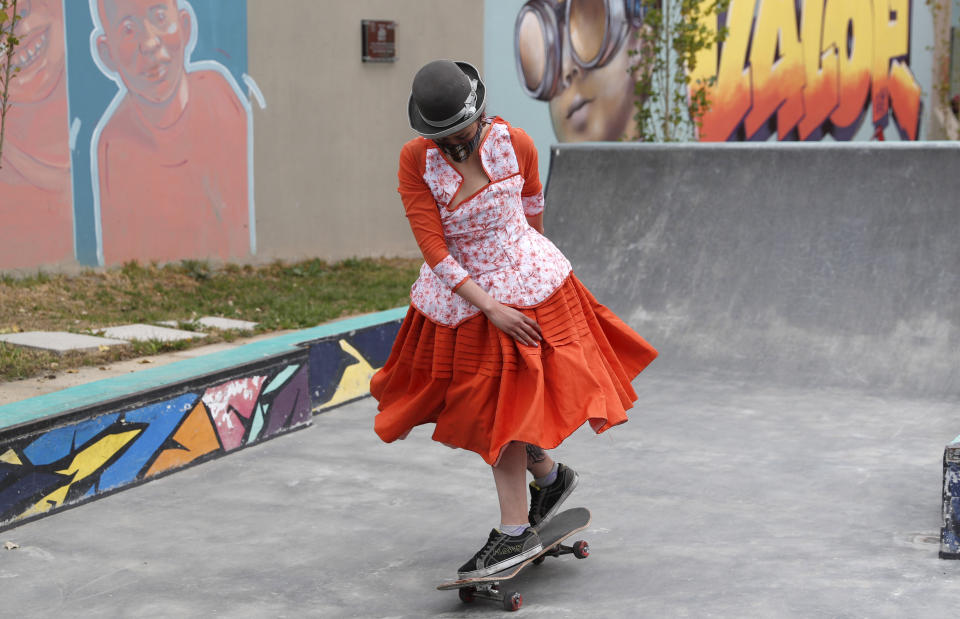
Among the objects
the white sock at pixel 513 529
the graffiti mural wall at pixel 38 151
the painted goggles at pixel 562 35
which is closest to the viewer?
the white sock at pixel 513 529

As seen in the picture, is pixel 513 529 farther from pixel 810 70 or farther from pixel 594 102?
pixel 810 70

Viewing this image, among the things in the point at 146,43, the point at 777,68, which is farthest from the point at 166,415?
the point at 777,68

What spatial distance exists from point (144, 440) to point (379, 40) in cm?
685

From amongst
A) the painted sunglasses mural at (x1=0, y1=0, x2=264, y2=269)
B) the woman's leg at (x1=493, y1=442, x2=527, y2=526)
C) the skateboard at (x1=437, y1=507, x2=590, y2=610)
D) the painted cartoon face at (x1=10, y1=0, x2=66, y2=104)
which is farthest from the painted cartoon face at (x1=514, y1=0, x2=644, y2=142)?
the woman's leg at (x1=493, y1=442, x2=527, y2=526)

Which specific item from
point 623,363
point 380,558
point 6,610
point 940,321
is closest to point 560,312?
point 623,363

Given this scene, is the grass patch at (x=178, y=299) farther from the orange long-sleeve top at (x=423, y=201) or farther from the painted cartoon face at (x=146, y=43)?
the orange long-sleeve top at (x=423, y=201)

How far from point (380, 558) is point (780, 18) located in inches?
542

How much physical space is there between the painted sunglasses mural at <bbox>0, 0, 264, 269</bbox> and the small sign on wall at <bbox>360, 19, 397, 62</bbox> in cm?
139

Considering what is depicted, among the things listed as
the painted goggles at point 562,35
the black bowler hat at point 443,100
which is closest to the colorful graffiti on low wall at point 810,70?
the painted goggles at point 562,35

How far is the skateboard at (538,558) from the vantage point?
328cm

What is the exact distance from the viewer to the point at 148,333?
6523 mm

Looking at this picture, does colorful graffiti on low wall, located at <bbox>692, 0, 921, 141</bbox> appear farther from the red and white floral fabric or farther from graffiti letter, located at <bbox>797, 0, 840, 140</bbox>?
the red and white floral fabric

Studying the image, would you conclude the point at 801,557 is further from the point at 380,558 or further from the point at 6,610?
the point at 6,610

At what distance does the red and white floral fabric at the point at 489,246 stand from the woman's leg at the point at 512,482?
1.46ft
